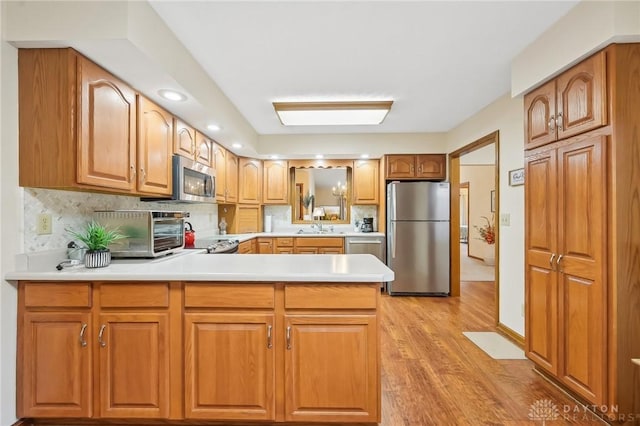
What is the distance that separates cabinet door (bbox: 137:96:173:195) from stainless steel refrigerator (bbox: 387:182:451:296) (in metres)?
3.09

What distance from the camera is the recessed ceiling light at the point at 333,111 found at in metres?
3.10

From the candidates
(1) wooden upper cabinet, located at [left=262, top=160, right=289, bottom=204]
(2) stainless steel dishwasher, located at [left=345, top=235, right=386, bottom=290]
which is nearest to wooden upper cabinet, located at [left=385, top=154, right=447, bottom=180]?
(2) stainless steel dishwasher, located at [left=345, top=235, right=386, bottom=290]

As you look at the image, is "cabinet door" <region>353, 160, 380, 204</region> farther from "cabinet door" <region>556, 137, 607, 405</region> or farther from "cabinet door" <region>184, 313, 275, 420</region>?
"cabinet door" <region>184, 313, 275, 420</region>

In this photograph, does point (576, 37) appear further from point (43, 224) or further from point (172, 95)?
point (43, 224)

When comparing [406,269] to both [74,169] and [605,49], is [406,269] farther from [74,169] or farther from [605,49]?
[74,169]

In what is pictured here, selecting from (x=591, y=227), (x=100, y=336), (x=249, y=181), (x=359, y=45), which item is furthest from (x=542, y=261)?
(x=249, y=181)

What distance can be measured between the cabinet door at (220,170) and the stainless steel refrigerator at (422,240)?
243cm

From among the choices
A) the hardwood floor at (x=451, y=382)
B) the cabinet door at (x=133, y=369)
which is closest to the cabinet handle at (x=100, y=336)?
the cabinet door at (x=133, y=369)

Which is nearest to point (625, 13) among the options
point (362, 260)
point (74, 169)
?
point (362, 260)

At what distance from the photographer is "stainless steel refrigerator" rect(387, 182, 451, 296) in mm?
4383

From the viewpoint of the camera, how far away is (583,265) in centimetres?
179

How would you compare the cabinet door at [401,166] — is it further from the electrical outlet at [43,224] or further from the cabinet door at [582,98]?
the electrical outlet at [43,224]

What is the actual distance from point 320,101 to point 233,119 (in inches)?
38.1

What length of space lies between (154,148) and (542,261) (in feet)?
9.73
